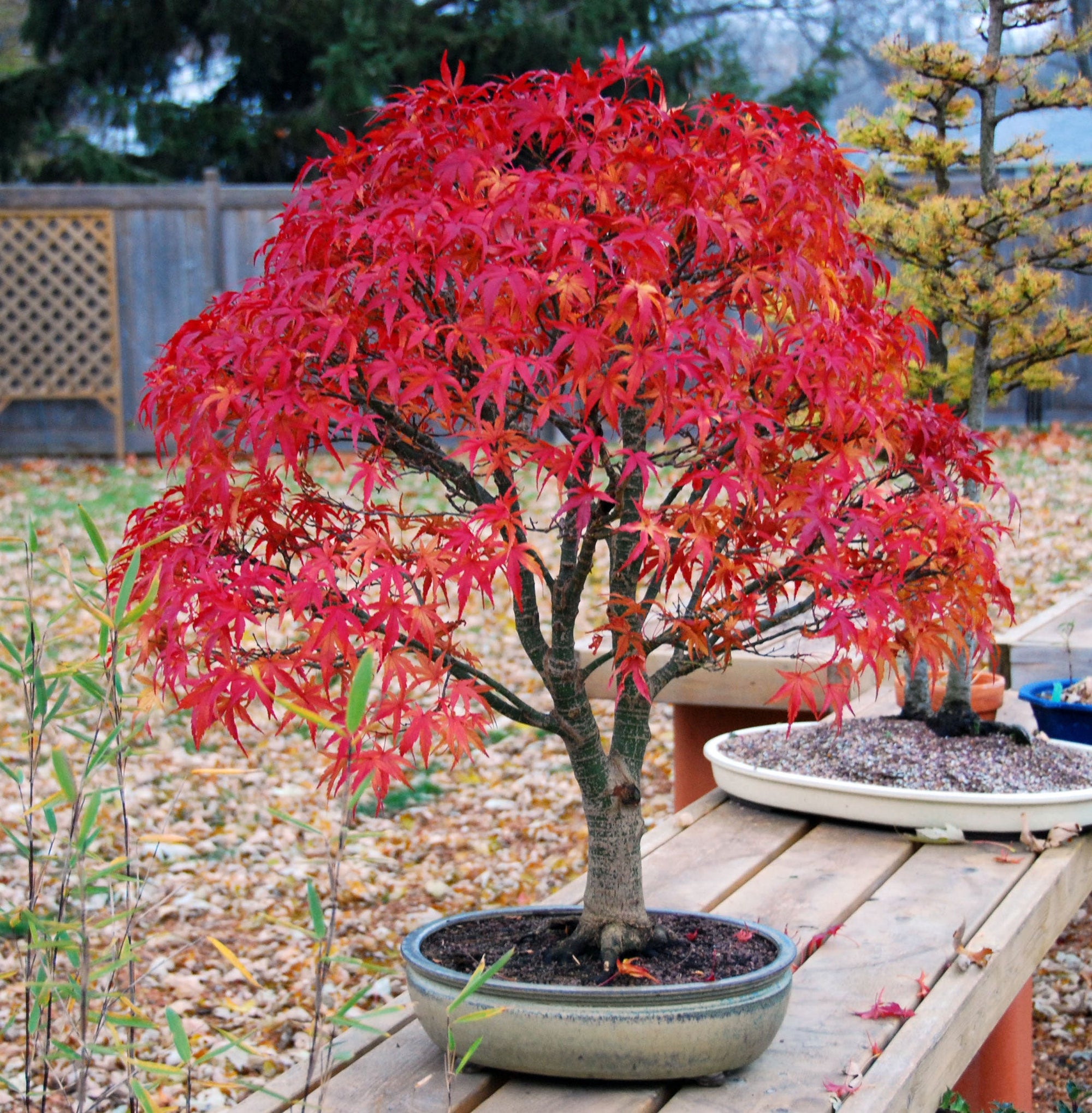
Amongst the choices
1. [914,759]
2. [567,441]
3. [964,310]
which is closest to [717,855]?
[914,759]

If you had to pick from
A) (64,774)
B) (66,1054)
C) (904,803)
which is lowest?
(904,803)

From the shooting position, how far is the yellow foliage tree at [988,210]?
2576 millimetres

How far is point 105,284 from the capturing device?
933 cm

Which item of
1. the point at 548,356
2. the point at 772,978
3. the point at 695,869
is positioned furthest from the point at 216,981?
the point at 548,356

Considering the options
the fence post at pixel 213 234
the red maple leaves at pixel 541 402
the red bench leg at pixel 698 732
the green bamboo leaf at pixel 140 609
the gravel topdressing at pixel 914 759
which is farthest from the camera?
the fence post at pixel 213 234

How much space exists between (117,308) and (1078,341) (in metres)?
8.05

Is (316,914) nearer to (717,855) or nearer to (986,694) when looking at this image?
(717,855)

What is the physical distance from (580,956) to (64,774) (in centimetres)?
91

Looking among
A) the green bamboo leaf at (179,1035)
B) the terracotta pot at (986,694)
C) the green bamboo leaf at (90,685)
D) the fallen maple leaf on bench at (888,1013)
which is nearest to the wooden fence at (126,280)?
the terracotta pot at (986,694)

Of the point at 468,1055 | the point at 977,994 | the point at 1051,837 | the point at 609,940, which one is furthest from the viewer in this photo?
the point at 1051,837

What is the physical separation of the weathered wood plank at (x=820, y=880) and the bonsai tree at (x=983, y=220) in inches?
16.3

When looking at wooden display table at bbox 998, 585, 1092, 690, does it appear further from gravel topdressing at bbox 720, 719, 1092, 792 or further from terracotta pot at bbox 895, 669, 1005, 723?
gravel topdressing at bbox 720, 719, 1092, 792

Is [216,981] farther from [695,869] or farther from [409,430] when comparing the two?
[409,430]

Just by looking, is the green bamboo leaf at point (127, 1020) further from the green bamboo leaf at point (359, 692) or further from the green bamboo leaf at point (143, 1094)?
the green bamboo leaf at point (359, 692)
